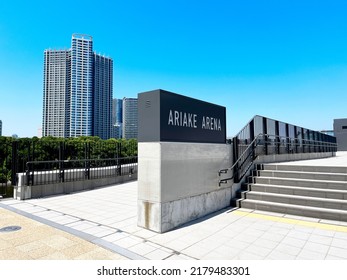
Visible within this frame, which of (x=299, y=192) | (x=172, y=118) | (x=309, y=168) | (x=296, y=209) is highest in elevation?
(x=172, y=118)

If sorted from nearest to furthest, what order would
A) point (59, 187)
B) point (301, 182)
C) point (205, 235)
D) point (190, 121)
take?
point (205, 235)
point (190, 121)
point (301, 182)
point (59, 187)

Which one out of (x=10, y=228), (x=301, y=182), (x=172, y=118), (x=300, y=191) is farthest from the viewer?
(x=301, y=182)

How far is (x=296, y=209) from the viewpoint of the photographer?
19.6 ft

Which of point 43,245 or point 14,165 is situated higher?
point 14,165

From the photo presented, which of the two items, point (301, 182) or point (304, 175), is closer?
point (301, 182)

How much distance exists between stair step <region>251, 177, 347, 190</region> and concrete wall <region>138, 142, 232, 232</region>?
2.20 m

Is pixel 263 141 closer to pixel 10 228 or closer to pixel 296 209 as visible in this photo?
pixel 296 209

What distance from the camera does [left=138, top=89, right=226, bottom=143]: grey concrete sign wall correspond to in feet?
16.3

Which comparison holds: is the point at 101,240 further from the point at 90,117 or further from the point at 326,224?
the point at 90,117

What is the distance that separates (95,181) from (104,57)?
106 m

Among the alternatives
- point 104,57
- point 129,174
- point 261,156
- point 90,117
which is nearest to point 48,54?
point 104,57

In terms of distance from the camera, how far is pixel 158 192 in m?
4.82

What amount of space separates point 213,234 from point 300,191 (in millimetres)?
3321

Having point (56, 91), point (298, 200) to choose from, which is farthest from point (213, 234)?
point (56, 91)
